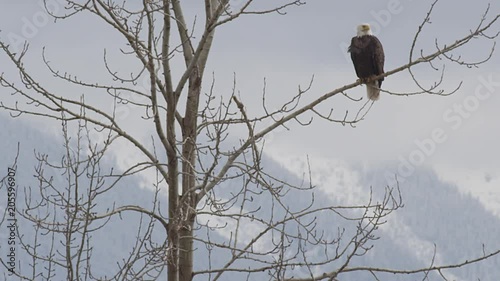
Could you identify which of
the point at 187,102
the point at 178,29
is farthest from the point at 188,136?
the point at 178,29

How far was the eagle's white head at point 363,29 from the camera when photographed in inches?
444

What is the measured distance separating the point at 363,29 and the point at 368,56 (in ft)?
2.16

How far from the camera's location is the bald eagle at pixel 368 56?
1065 centimetres

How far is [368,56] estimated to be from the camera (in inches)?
425

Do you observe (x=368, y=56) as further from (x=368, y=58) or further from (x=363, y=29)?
(x=363, y=29)

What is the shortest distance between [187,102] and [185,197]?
93cm

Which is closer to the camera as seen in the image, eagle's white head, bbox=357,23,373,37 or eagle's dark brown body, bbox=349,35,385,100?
eagle's dark brown body, bbox=349,35,385,100

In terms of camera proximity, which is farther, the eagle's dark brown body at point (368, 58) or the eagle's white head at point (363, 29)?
the eagle's white head at point (363, 29)

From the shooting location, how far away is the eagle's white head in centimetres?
1128

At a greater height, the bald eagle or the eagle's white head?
the eagle's white head

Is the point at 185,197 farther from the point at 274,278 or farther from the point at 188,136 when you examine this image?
the point at 274,278

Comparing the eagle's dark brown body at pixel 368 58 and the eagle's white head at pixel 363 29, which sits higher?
A: the eagle's white head at pixel 363 29

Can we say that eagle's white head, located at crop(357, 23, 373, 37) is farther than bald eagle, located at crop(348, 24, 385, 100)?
Yes

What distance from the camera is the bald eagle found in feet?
34.9
